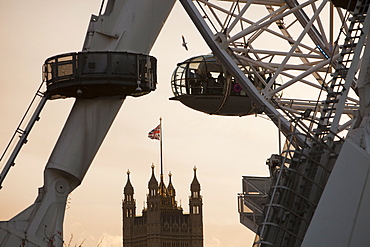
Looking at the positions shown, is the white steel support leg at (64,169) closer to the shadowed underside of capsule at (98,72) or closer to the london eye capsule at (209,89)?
the shadowed underside of capsule at (98,72)

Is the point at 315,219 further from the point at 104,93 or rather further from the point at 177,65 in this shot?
the point at 177,65

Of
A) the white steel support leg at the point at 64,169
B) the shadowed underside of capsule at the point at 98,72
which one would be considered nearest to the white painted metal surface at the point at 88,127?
the white steel support leg at the point at 64,169

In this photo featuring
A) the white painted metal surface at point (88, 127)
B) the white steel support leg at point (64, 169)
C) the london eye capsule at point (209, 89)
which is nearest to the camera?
the white steel support leg at point (64, 169)

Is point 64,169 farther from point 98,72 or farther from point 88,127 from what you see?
point 98,72

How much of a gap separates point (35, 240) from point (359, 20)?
829 inches

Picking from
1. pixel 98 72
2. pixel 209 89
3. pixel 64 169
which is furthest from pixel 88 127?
pixel 209 89

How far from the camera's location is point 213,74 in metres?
54.9

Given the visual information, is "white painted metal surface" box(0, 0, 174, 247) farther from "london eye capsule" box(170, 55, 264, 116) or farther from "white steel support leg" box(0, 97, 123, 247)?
"london eye capsule" box(170, 55, 264, 116)

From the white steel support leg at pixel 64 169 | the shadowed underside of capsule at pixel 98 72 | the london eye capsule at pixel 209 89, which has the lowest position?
the white steel support leg at pixel 64 169

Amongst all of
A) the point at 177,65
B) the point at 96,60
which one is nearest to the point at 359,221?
the point at 96,60

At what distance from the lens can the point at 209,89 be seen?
53688 millimetres

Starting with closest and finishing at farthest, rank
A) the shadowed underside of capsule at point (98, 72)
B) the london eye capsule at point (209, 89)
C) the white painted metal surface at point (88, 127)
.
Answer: the shadowed underside of capsule at point (98, 72) → the white painted metal surface at point (88, 127) → the london eye capsule at point (209, 89)

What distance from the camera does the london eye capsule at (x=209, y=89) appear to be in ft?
174

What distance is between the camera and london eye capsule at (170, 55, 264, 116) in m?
53.0
